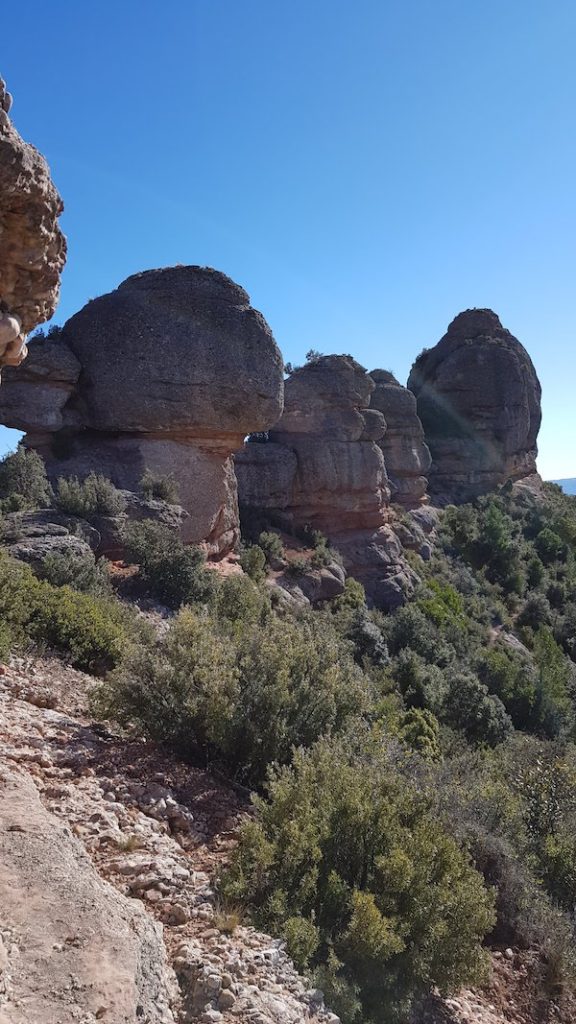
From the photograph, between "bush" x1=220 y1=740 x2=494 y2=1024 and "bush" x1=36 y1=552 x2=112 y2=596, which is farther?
"bush" x1=36 y1=552 x2=112 y2=596

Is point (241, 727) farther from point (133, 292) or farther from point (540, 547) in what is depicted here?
point (540, 547)

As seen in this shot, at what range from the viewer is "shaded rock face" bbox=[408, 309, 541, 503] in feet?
113

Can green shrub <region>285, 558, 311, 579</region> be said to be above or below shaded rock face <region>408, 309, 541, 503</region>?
below

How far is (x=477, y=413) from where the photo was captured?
34.9 metres

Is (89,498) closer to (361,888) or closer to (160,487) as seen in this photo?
(160,487)

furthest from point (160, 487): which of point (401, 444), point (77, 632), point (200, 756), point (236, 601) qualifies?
point (401, 444)

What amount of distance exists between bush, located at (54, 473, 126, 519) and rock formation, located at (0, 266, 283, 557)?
Result: 5.03 feet

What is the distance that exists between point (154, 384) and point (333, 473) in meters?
8.99

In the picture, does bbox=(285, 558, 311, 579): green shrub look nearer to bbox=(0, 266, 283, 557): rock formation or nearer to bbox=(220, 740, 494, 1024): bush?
bbox=(0, 266, 283, 557): rock formation

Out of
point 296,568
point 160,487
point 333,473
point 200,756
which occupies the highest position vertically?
point 333,473

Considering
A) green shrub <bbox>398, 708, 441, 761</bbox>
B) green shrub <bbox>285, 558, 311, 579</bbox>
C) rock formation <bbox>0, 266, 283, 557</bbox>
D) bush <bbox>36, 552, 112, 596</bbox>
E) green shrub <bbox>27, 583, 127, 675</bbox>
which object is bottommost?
green shrub <bbox>398, 708, 441, 761</bbox>

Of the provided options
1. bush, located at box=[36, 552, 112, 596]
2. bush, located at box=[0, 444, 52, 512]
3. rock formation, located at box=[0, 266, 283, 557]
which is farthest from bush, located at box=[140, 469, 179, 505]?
bush, located at box=[36, 552, 112, 596]

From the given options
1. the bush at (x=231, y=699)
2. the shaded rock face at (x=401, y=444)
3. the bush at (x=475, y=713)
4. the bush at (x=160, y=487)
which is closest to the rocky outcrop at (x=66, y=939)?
the bush at (x=231, y=699)

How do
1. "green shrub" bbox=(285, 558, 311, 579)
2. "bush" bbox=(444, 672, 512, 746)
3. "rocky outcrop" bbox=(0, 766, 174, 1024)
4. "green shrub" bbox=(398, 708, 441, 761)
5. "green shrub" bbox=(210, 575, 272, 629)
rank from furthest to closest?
1. "green shrub" bbox=(285, 558, 311, 579)
2. "bush" bbox=(444, 672, 512, 746)
3. "green shrub" bbox=(210, 575, 272, 629)
4. "green shrub" bbox=(398, 708, 441, 761)
5. "rocky outcrop" bbox=(0, 766, 174, 1024)
